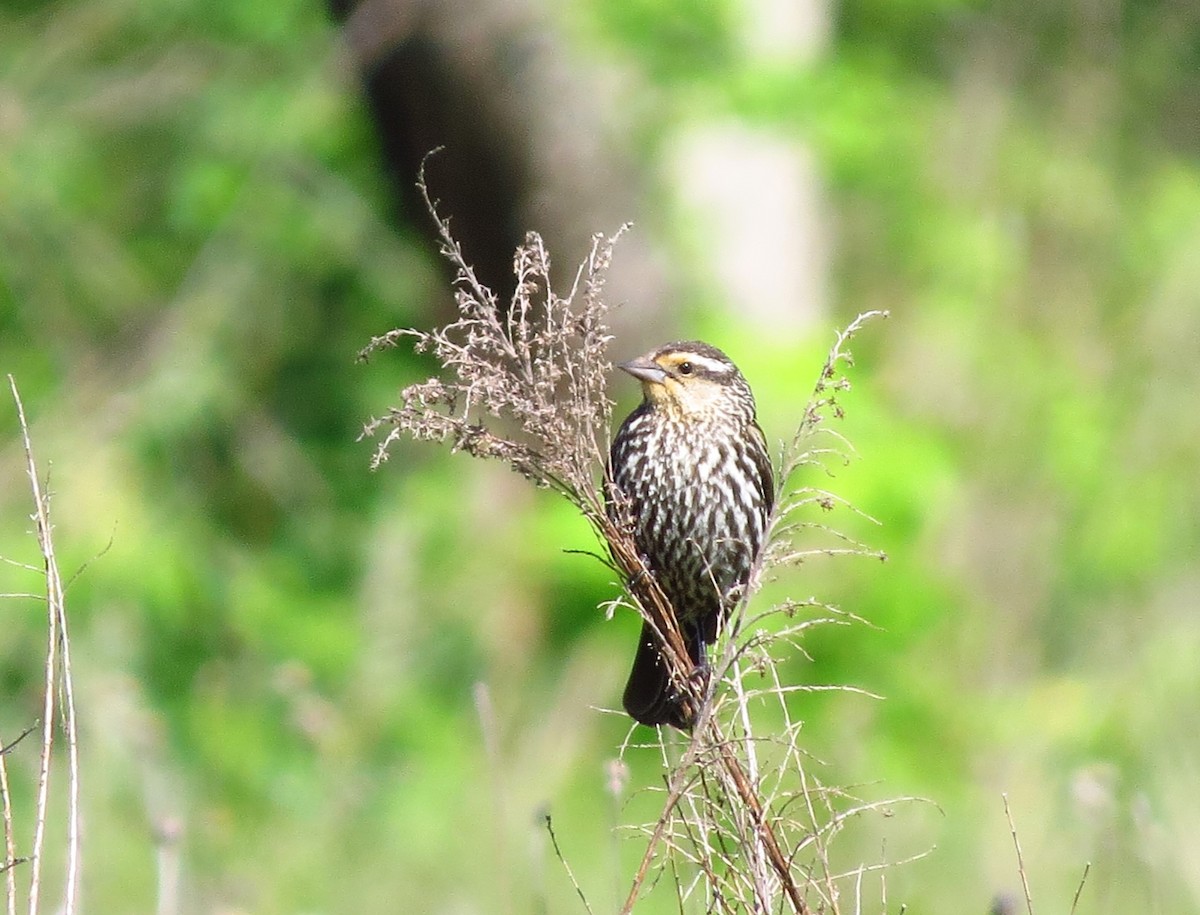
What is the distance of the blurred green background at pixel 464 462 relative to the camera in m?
7.86

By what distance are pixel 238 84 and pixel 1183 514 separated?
5260 millimetres

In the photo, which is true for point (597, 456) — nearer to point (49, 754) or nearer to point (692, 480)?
point (49, 754)

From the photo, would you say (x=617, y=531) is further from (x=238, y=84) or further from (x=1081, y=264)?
(x=1081, y=264)

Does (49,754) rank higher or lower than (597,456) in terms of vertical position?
lower

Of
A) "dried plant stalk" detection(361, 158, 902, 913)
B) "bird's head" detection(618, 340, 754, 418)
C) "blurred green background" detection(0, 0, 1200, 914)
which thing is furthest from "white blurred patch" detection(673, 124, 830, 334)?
"dried plant stalk" detection(361, 158, 902, 913)

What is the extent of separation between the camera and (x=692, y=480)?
153 inches

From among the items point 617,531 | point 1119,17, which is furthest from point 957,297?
point 617,531

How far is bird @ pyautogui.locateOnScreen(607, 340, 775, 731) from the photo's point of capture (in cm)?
382

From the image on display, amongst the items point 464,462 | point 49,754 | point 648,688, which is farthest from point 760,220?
point 49,754

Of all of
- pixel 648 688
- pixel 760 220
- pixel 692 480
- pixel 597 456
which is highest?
pixel 760 220

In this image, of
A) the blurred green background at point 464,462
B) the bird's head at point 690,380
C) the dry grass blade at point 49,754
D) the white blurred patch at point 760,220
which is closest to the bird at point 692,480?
the bird's head at point 690,380

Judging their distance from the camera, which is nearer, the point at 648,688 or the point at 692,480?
the point at 648,688

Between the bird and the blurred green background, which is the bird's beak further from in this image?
the blurred green background

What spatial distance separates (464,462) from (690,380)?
16.1 feet
